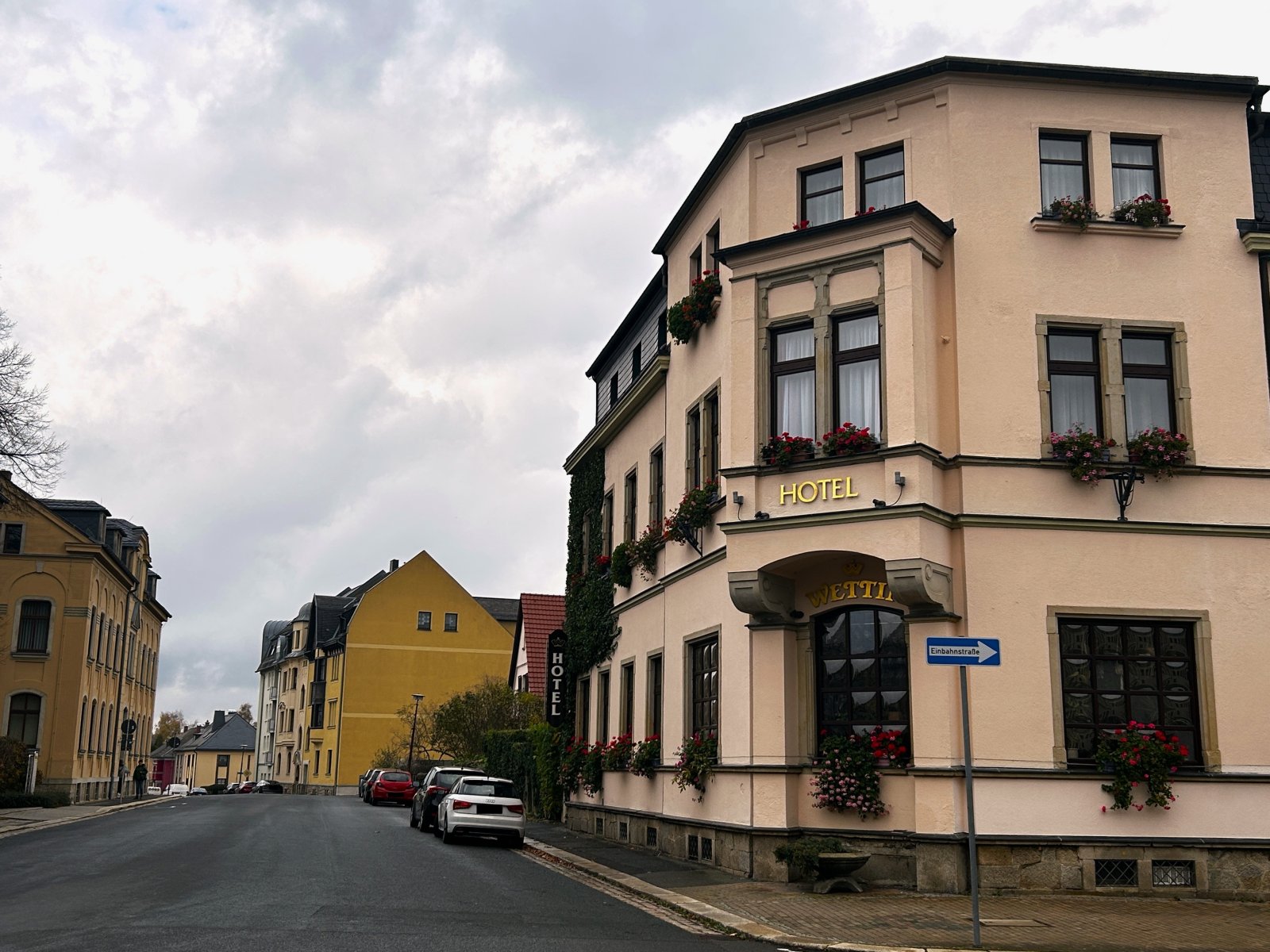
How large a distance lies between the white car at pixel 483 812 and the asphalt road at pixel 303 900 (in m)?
0.37

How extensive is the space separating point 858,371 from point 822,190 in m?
3.30

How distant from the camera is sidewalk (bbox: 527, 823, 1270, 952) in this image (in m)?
12.4

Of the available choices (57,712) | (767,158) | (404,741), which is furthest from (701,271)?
(404,741)

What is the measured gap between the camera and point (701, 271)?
22.8m

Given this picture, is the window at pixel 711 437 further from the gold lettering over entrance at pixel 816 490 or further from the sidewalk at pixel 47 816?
the sidewalk at pixel 47 816

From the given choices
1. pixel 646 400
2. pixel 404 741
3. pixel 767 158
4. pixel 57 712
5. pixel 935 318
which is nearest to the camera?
pixel 935 318

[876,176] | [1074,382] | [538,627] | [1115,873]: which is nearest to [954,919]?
[1115,873]

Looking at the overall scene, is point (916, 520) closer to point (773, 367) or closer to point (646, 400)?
point (773, 367)

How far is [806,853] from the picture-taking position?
16297 mm

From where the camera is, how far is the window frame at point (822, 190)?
19250mm

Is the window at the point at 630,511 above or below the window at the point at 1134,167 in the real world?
below

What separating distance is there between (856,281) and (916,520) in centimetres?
367

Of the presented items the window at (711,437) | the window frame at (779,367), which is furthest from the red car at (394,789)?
the window frame at (779,367)

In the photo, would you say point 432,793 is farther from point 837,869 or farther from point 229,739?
point 229,739
